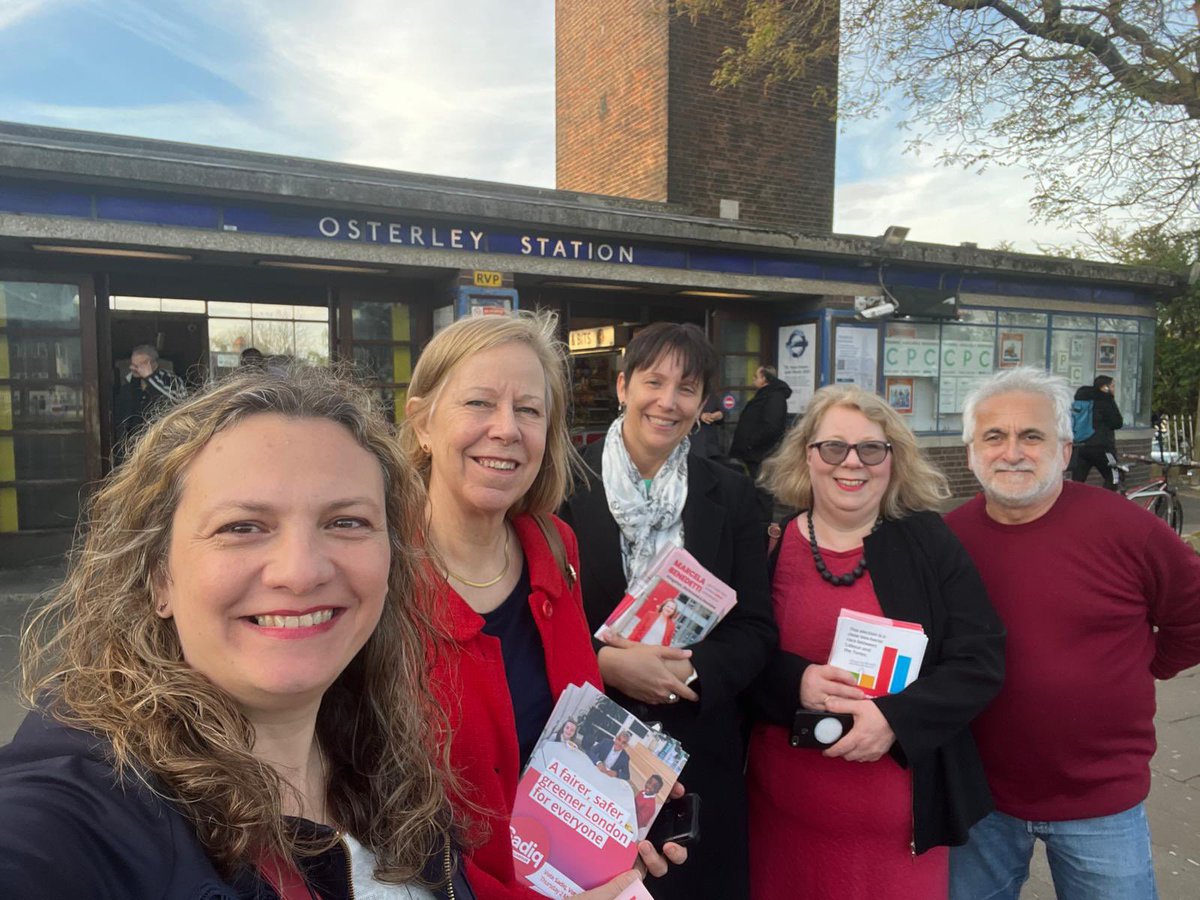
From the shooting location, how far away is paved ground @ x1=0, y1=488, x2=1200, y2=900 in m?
2.98

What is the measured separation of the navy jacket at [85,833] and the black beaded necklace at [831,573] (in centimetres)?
167

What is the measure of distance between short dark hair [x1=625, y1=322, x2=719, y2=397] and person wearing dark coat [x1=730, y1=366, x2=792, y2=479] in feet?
21.8

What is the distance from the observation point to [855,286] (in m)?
10.3

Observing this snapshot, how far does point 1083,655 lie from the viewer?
200 centimetres

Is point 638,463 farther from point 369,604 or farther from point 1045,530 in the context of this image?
point 369,604

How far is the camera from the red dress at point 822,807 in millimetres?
1978

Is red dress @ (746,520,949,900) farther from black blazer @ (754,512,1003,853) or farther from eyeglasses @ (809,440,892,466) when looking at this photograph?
eyeglasses @ (809,440,892,466)

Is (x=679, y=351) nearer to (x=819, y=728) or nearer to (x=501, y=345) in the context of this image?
(x=501, y=345)

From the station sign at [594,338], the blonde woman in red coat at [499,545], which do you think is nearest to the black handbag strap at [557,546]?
the blonde woman in red coat at [499,545]

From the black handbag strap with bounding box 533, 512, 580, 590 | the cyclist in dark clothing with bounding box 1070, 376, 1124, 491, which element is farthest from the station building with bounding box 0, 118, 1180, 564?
the black handbag strap with bounding box 533, 512, 580, 590

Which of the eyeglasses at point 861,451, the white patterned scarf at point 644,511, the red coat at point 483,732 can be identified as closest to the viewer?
the red coat at point 483,732

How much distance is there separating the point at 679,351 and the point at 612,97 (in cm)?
1443

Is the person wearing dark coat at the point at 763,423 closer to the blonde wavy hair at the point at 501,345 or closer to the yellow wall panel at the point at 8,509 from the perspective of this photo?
the blonde wavy hair at the point at 501,345

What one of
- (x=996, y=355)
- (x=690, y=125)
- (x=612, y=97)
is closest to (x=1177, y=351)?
(x=996, y=355)
